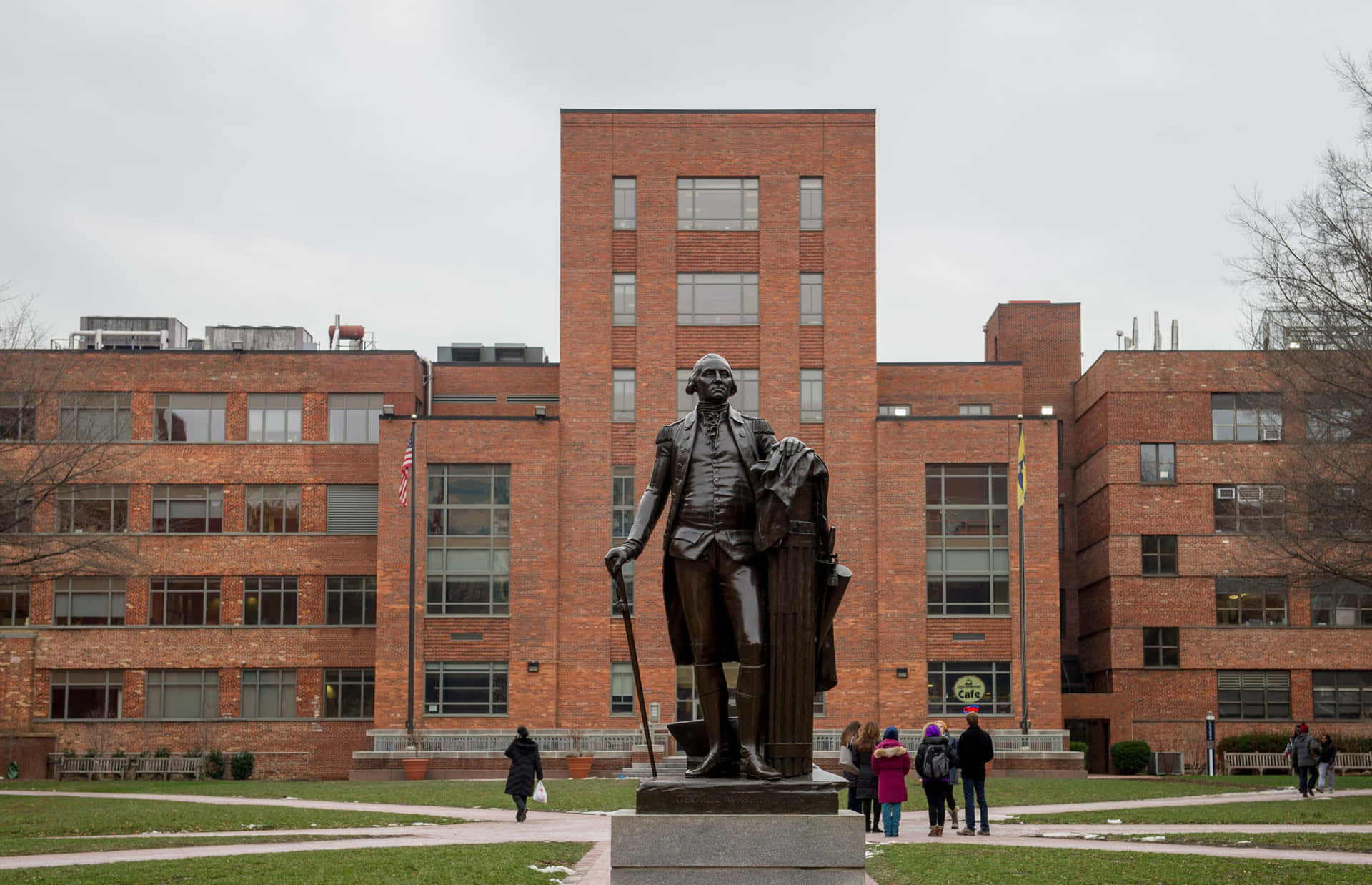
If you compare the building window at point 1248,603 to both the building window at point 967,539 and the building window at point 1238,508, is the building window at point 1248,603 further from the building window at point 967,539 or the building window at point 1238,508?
the building window at point 967,539

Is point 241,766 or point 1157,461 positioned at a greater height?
point 1157,461

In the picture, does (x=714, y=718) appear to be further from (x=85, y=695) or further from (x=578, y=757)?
(x=85, y=695)

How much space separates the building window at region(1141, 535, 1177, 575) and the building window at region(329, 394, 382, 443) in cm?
3024

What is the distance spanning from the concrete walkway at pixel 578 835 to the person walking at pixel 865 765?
63 centimetres

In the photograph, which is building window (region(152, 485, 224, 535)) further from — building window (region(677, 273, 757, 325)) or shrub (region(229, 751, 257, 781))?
building window (region(677, 273, 757, 325))

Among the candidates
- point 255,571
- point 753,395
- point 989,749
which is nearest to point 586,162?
point 753,395

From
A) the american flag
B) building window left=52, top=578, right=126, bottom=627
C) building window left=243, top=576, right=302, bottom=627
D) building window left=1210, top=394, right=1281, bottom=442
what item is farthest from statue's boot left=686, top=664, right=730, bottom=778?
building window left=1210, top=394, right=1281, bottom=442

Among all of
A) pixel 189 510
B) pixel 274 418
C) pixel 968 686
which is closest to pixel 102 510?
pixel 189 510

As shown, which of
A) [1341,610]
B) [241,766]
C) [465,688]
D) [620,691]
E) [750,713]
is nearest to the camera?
[750,713]

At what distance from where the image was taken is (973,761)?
22.7 metres

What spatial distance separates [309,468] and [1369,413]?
3803cm

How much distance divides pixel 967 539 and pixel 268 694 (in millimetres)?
26441

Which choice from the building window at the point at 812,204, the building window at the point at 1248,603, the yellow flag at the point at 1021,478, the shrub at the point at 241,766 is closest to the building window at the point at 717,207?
the building window at the point at 812,204

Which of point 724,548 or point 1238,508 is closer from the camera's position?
point 724,548
